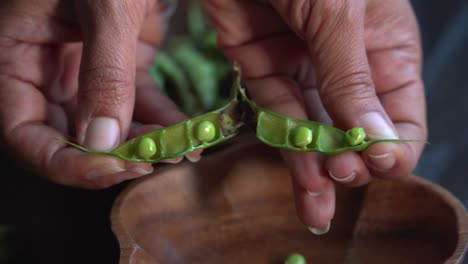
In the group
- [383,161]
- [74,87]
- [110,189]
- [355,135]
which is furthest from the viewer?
[110,189]

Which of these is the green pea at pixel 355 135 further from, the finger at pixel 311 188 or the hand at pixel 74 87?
the hand at pixel 74 87

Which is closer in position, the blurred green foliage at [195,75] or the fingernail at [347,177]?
the fingernail at [347,177]

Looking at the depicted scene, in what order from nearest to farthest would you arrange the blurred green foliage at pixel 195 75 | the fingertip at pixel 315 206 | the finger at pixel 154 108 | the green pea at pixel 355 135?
1. the green pea at pixel 355 135
2. the fingertip at pixel 315 206
3. the finger at pixel 154 108
4. the blurred green foliage at pixel 195 75

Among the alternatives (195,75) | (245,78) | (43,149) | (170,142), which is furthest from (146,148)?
(195,75)

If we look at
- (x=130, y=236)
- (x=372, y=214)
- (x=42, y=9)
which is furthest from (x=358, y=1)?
(x=42, y=9)

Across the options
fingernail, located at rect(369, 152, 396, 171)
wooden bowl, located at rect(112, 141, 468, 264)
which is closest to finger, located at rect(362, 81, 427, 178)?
fingernail, located at rect(369, 152, 396, 171)

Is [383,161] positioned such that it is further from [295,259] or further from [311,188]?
[295,259]

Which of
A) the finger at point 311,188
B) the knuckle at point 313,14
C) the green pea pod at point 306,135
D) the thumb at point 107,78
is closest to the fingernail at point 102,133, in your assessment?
the thumb at point 107,78

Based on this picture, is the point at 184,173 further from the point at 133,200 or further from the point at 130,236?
the point at 130,236
